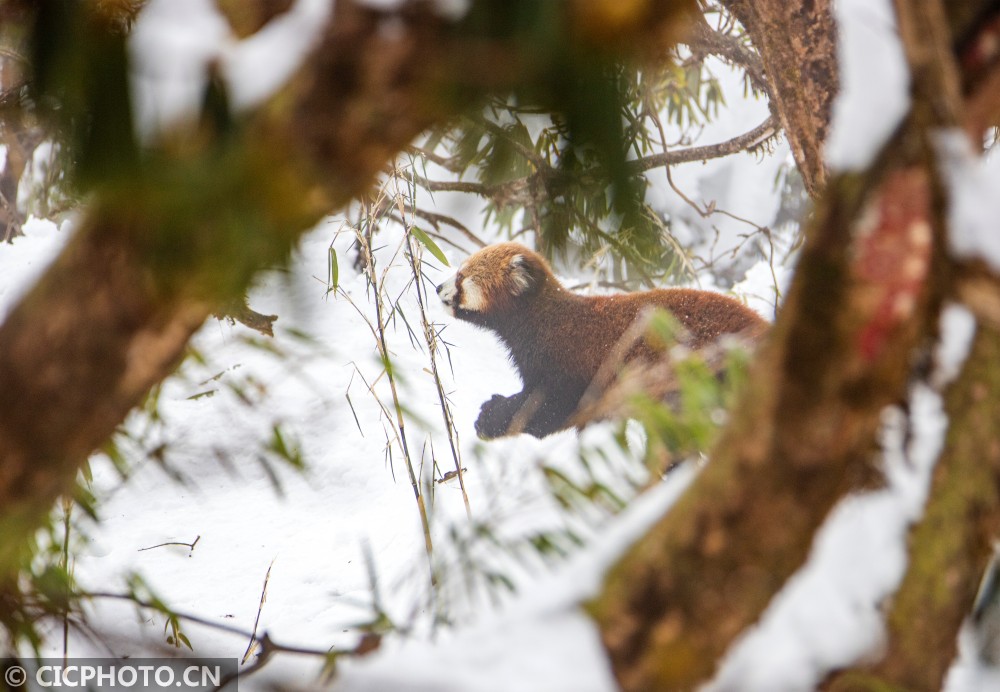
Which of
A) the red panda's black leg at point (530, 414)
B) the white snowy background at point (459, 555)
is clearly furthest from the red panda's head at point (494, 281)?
the white snowy background at point (459, 555)

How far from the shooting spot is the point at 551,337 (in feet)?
8.06

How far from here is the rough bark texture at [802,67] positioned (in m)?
1.27

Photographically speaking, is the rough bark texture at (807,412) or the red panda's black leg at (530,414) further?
the red panda's black leg at (530,414)

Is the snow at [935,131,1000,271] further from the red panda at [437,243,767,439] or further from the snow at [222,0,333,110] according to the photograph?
the red panda at [437,243,767,439]

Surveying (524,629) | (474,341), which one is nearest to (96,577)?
(474,341)

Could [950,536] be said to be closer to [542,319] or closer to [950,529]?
[950,529]

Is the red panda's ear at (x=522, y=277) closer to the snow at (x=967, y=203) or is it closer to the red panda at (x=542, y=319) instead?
the red panda at (x=542, y=319)

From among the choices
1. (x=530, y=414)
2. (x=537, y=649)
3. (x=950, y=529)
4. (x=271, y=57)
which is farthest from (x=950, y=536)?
(x=530, y=414)

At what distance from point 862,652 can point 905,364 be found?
0.64ft

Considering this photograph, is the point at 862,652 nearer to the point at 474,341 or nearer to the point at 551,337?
the point at 551,337

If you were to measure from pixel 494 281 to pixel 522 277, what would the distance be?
4.1 inches

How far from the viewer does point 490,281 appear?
8.45 ft

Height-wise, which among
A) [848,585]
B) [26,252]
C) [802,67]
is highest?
[26,252]

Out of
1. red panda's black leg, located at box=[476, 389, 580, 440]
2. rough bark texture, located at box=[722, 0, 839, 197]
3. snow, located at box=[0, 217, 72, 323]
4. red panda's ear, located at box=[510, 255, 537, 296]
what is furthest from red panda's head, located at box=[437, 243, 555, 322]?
snow, located at box=[0, 217, 72, 323]
